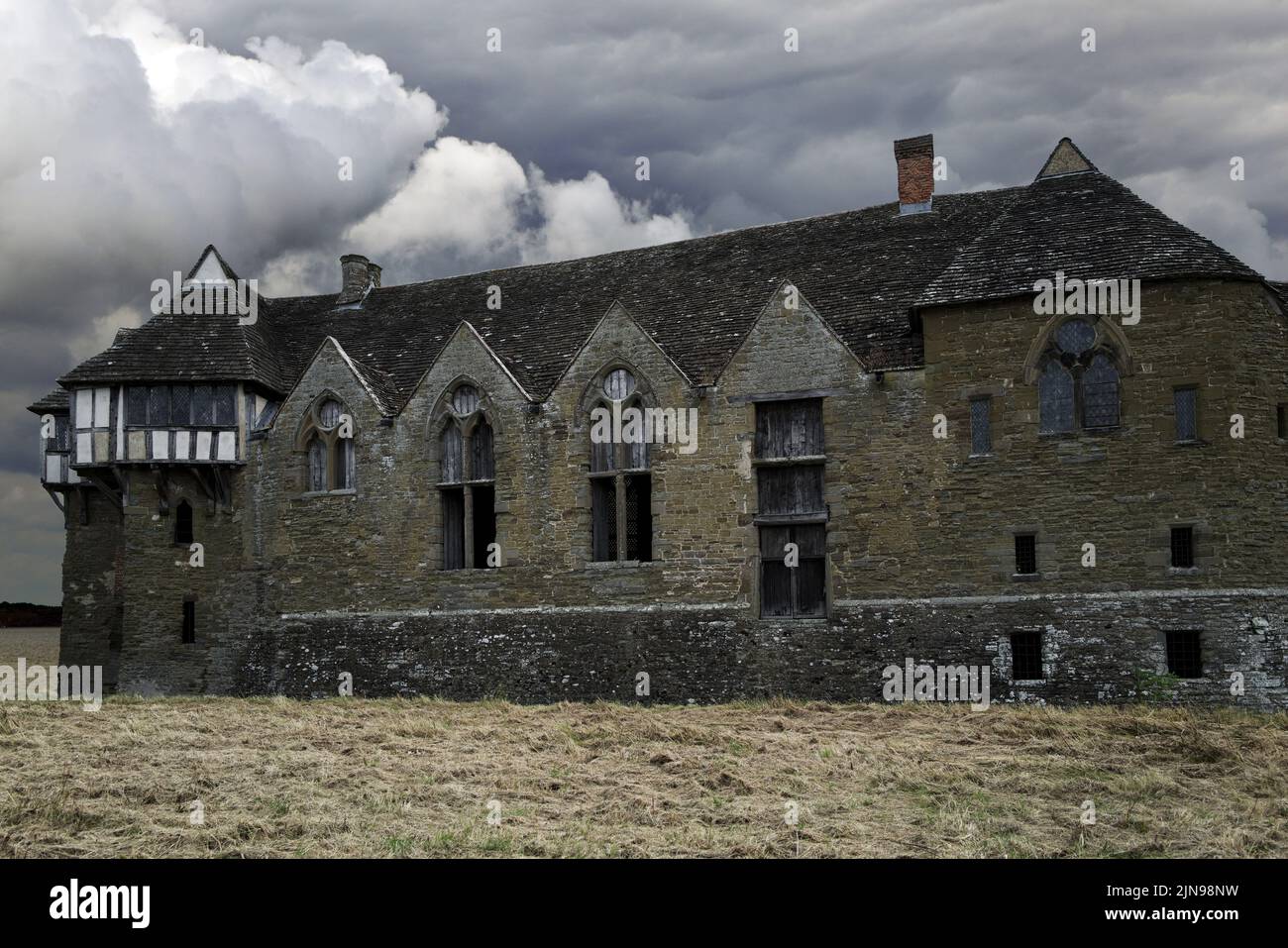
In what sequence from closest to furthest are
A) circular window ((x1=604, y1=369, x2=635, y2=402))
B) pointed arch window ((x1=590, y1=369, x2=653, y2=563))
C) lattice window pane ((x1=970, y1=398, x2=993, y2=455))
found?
lattice window pane ((x1=970, y1=398, x2=993, y2=455)) < pointed arch window ((x1=590, y1=369, x2=653, y2=563)) < circular window ((x1=604, y1=369, x2=635, y2=402))

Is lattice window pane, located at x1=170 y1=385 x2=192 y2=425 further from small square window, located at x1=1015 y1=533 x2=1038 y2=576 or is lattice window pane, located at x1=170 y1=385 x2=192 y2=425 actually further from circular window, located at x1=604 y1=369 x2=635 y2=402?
small square window, located at x1=1015 y1=533 x2=1038 y2=576

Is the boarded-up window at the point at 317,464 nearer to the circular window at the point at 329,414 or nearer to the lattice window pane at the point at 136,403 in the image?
the circular window at the point at 329,414

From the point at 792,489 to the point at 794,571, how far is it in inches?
64.8

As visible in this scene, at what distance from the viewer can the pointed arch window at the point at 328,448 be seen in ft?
89.9

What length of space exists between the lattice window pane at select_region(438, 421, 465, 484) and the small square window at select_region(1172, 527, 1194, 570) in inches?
582

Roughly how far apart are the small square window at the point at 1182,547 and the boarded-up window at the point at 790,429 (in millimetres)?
6688

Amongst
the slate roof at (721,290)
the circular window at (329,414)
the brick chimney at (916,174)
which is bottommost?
the circular window at (329,414)

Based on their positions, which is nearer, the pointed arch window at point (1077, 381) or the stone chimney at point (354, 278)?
the pointed arch window at point (1077, 381)

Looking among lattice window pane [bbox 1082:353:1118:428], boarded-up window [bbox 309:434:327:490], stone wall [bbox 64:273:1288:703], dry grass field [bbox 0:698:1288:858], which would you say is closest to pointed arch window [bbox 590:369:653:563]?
stone wall [bbox 64:273:1288:703]

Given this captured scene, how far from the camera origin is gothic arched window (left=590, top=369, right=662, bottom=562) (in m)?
24.7

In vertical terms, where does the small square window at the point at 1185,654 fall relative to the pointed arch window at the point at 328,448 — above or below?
below

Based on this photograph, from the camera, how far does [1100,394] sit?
2131cm

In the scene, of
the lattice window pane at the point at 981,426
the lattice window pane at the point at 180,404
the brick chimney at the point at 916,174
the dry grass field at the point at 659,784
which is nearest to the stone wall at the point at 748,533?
the lattice window pane at the point at 981,426
